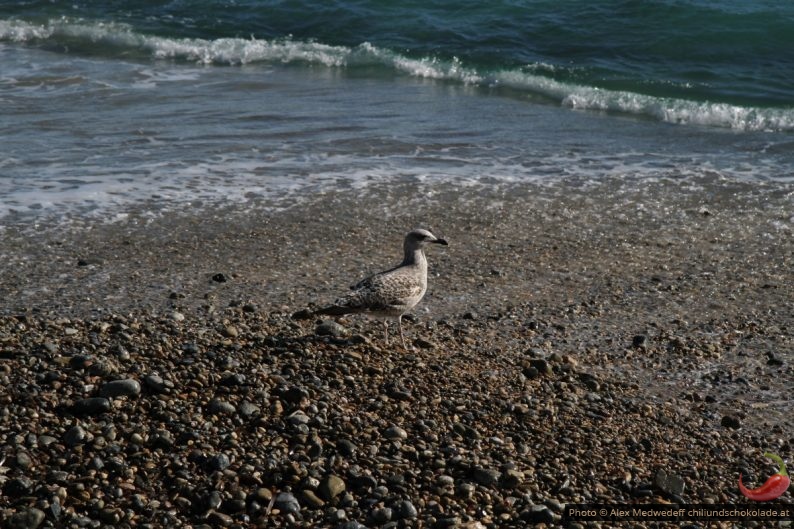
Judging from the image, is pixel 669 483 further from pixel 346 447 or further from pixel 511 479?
pixel 346 447

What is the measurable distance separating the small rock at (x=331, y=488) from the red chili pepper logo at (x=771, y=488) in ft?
8.12

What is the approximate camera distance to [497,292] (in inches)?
381

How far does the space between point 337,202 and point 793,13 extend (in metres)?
15.2

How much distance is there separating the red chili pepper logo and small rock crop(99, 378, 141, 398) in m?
3.79

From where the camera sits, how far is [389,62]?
2067cm

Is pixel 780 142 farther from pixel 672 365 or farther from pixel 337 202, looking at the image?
pixel 672 365

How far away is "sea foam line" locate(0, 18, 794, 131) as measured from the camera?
1706cm

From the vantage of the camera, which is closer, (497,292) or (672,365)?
(672,365)

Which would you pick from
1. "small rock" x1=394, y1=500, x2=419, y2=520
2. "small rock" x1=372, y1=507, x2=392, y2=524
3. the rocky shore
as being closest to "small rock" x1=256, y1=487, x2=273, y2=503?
the rocky shore

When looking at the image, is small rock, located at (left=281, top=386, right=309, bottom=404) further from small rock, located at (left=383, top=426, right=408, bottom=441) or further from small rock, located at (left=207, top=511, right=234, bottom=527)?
small rock, located at (left=207, top=511, right=234, bottom=527)

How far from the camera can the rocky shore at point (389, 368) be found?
5.80 m

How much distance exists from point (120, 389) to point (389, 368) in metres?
1.89

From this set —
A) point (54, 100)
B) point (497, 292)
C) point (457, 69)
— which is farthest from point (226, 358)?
point (457, 69)

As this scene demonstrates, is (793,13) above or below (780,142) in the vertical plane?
above
